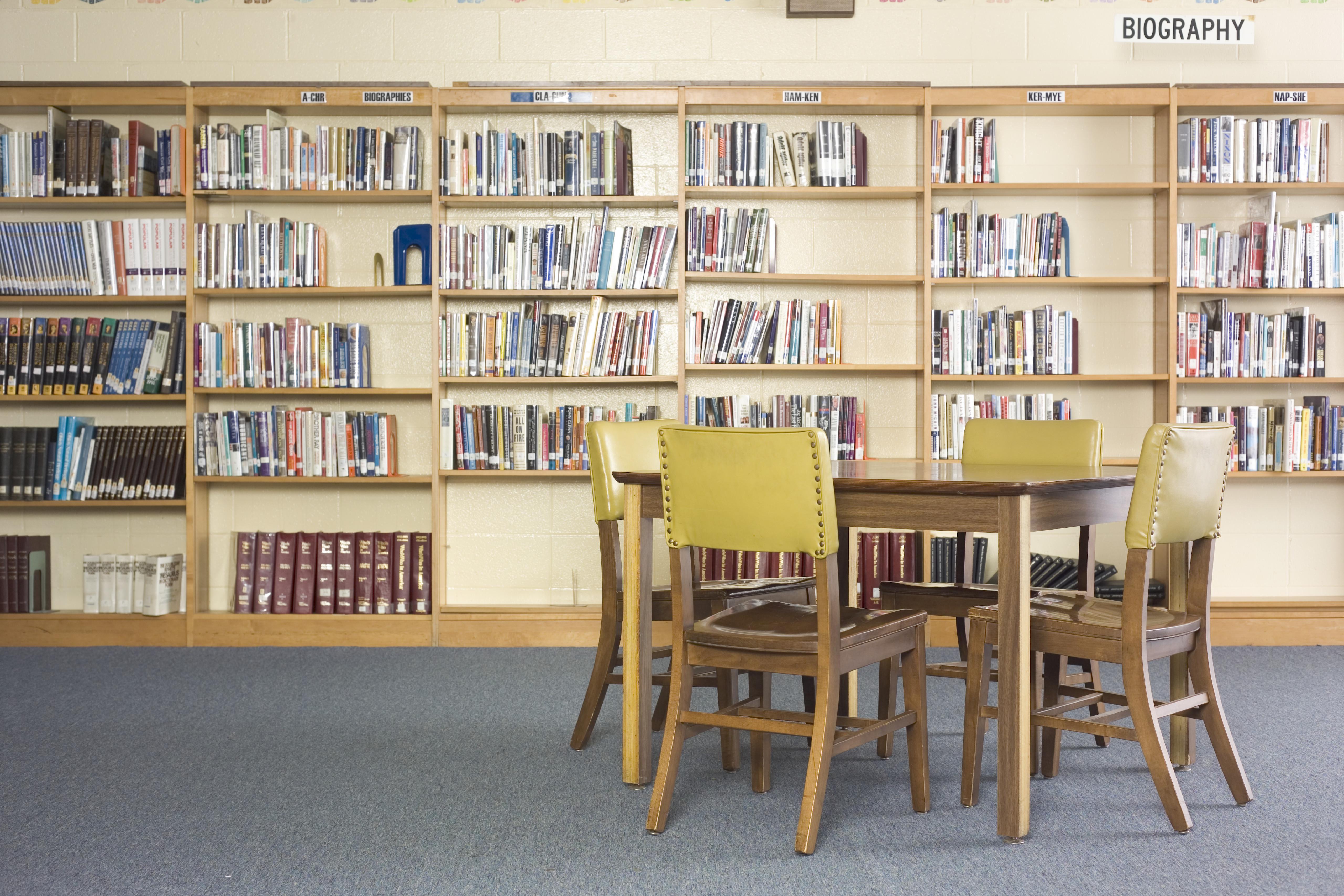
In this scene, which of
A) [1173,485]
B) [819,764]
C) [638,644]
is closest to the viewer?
[819,764]

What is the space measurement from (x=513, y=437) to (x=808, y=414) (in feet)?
3.96

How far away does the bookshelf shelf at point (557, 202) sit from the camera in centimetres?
432

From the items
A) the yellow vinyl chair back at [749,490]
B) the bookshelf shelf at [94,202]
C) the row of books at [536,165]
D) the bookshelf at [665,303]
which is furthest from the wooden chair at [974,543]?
the bookshelf shelf at [94,202]

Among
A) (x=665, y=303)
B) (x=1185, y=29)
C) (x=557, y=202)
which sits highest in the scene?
(x=1185, y=29)

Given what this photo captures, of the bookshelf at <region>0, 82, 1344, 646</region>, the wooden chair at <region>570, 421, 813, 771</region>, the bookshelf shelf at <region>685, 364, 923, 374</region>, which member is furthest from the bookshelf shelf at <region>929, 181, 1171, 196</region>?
the wooden chair at <region>570, 421, 813, 771</region>

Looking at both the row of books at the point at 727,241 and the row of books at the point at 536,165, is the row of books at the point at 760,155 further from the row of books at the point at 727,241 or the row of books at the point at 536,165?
the row of books at the point at 536,165

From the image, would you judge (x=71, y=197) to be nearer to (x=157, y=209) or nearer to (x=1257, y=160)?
(x=157, y=209)

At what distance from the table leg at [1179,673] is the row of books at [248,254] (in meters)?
3.42

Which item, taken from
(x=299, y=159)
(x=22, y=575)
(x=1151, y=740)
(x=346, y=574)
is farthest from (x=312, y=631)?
(x=1151, y=740)

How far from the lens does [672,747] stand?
2.29m

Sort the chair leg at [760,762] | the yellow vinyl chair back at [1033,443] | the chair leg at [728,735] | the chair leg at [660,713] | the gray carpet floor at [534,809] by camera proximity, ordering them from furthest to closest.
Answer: the yellow vinyl chair back at [1033,443], the chair leg at [660,713], the chair leg at [728,735], the chair leg at [760,762], the gray carpet floor at [534,809]

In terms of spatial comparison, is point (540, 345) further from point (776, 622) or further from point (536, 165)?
point (776, 622)

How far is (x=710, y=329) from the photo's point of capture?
4.37 m

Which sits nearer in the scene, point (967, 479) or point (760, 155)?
point (967, 479)
